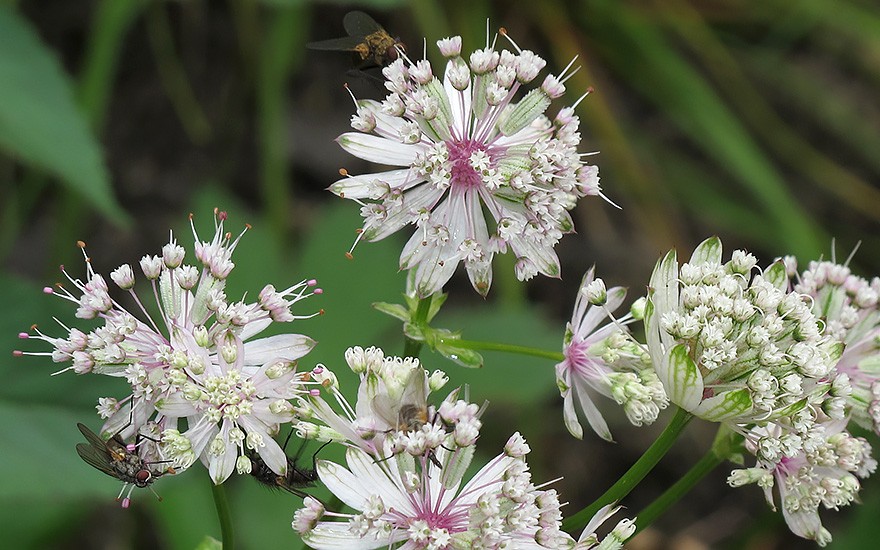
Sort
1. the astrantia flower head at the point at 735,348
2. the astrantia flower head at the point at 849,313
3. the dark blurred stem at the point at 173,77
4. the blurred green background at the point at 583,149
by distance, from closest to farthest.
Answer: the astrantia flower head at the point at 735,348 → the astrantia flower head at the point at 849,313 → the blurred green background at the point at 583,149 → the dark blurred stem at the point at 173,77

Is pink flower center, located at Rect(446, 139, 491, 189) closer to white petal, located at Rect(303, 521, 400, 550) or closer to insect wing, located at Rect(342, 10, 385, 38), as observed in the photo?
insect wing, located at Rect(342, 10, 385, 38)

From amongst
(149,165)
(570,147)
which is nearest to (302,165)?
(149,165)

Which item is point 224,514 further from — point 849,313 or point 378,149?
point 849,313

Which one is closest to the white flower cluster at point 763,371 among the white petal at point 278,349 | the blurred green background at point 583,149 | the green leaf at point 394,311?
the green leaf at point 394,311

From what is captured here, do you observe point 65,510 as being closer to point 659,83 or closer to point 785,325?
point 785,325

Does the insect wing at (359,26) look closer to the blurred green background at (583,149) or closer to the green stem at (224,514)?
the green stem at (224,514)

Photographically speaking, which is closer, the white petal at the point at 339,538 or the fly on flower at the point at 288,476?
the white petal at the point at 339,538

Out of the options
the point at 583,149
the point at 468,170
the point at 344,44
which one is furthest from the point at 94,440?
the point at 583,149
